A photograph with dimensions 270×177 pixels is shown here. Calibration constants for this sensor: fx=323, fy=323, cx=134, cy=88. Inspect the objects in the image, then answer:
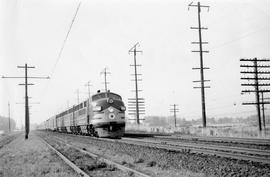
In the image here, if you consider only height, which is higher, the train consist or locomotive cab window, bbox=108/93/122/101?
locomotive cab window, bbox=108/93/122/101

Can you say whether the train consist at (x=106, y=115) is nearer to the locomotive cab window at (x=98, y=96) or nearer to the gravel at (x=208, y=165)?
the locomotive cab window at (x=98, y=96)

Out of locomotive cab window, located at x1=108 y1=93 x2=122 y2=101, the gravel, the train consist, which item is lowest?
the gravel

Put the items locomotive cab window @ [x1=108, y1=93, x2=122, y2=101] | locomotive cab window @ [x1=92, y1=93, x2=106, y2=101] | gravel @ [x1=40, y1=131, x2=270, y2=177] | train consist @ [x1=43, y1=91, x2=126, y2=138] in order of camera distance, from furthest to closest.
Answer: locomotive cab window @ [x1=108, y1=93, x2=122, y2=101] → locomotive cab window @ [x1=92, y1=93, x2=106, y2=101] → train consist @ [x1=43, y1=91, x2=126, y2=138] → gravel @ [x1=40, y1=131, x2=270, y2=177]

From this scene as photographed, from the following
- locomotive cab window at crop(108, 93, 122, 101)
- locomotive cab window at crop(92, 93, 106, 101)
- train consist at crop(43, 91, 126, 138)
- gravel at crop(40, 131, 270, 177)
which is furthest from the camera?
locomotive cab window at crop(108, 93, 122, 101)

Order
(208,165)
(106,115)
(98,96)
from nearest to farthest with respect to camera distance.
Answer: (208,165), (106,115), (98,96)

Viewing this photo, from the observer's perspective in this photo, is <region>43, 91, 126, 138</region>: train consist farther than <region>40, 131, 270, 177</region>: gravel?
Yes

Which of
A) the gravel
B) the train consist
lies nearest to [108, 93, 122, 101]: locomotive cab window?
the train consist

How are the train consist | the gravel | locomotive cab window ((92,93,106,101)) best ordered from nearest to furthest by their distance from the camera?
the gravel < the train consist < locomotive cab window ((92,93,106,101))

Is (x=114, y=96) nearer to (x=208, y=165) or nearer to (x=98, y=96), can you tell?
(x=98, y=96)

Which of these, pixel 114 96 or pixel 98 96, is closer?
pixel 98 96

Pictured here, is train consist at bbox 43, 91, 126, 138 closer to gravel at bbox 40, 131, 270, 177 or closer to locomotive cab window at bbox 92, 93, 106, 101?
locomotive cab window at bbox 92, 93, 106, 101

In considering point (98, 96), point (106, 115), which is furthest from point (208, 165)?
point (98, 96)

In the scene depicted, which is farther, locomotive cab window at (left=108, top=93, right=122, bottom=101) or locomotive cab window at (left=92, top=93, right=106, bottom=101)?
locomotive cab window at (left=108, top=93, right=122, bottom=101)

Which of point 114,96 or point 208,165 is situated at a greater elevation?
point 114,96
